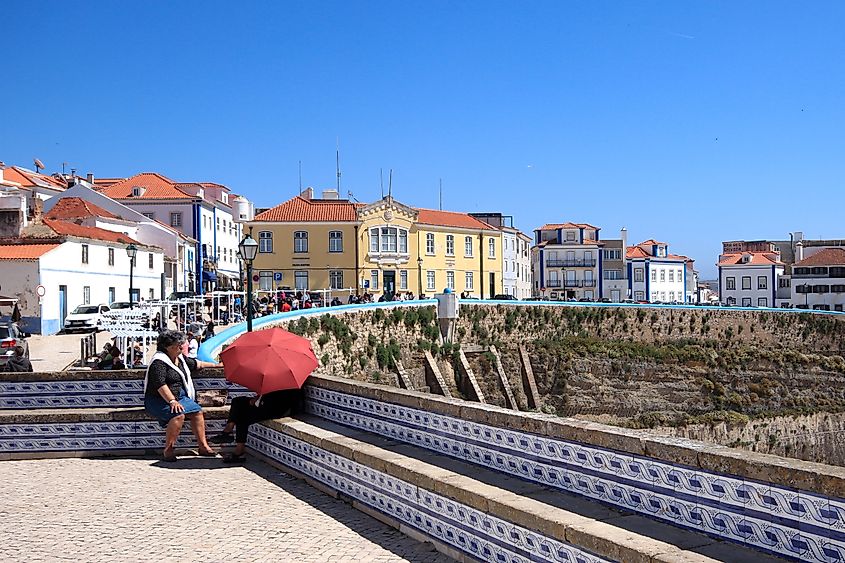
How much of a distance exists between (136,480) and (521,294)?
57.5 m

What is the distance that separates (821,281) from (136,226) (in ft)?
165

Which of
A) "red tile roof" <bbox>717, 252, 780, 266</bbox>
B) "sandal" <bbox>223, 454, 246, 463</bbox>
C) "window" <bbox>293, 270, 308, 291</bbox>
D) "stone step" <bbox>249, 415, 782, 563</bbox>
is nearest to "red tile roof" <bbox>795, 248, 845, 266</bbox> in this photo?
"red tile roof" <bbox>717, 252, 780, 266</bbox>

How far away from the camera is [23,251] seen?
103 ft

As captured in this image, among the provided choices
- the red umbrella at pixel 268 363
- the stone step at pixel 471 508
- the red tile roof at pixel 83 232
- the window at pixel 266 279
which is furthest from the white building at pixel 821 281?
the stone step at pixel 471 508

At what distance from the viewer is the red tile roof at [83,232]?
3393 cm

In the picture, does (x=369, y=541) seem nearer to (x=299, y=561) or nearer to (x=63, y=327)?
(x=299, y=561)

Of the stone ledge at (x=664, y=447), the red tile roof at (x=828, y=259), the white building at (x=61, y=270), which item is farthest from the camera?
the red tile roof at (x=828, y=259)

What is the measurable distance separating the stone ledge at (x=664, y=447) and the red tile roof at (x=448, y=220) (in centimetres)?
4639

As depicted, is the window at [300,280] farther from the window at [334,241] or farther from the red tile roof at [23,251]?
Result: the red tile roof at [23,251]

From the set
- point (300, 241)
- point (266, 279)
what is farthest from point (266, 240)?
point (266, 279)

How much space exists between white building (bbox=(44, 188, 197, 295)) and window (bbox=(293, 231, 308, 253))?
6043 millimetres

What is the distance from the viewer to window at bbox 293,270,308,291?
4975cm

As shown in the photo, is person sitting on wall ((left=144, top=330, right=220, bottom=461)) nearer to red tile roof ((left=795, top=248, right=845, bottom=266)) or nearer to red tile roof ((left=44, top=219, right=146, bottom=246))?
red tile roof ((left=44, top=219, right=146, bottom=246))

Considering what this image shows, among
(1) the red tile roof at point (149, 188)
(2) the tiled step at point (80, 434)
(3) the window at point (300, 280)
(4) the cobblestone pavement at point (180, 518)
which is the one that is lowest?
(4) the cobblestone pavement at point (180, 518)
